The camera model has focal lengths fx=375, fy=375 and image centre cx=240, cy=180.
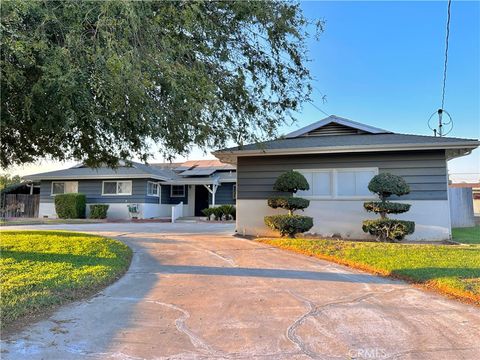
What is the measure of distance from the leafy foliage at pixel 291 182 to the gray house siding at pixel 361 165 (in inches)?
32.5

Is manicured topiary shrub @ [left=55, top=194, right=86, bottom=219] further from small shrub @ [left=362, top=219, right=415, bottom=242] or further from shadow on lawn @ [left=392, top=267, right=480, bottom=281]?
shadow on lawn @ [left=392, top=267, right=480, bottom=281]

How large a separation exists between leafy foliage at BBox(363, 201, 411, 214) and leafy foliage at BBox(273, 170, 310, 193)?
2.05 meters

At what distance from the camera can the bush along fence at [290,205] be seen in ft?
36.6

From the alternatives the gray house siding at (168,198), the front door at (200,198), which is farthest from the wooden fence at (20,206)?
the front door at (200,198)

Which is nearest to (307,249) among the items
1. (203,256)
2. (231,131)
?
(203,256)

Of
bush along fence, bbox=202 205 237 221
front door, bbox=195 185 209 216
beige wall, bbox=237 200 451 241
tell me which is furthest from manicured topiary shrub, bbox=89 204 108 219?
beige wall, bbox=237 200 451 241

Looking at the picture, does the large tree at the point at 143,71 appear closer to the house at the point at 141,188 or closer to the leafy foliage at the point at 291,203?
the leafy foliage at the point at 291,203

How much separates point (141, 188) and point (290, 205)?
14.5m

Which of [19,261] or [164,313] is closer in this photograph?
[164,313]

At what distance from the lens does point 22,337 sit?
371 cm

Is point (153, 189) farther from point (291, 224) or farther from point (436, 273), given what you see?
point (436, 273)

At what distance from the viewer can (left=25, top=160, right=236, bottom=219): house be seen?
2388 cm

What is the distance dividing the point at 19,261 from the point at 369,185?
Answer: 8.96m

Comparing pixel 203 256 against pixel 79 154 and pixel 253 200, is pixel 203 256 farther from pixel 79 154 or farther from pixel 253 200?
pixel 253 200
